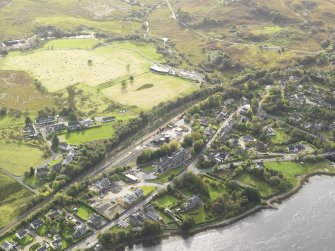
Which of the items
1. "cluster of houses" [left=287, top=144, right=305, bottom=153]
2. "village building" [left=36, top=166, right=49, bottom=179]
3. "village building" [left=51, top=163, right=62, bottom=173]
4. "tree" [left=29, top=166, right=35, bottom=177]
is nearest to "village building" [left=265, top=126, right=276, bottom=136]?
"cluster of houses" [left=287, top=144, right=305, bottom=153]

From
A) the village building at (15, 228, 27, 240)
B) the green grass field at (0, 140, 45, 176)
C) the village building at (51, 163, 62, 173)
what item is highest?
the village building at (51, 163, 62, 173)

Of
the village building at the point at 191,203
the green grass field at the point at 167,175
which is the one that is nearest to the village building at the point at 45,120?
the green grass field at the point at 167,175

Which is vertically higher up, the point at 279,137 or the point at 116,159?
the point at 279,137

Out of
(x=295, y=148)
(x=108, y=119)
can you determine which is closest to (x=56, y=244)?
(x=108, y=119)

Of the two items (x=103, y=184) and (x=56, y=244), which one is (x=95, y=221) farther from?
(x=103, y=184)

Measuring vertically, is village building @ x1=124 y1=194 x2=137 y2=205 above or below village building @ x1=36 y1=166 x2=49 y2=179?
above

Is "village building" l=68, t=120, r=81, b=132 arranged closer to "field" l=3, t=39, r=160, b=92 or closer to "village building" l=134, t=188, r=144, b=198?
"field" l=3, t=39, r=160, b=92
